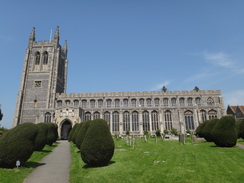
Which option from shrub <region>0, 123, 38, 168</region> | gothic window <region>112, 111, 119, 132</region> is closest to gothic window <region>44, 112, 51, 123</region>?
gothic window <region>112, 111, 119, 132</region>

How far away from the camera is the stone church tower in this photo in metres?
46.4

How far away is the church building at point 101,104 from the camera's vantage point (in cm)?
4384

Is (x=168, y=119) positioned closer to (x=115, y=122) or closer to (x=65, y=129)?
(x=115, y=122)

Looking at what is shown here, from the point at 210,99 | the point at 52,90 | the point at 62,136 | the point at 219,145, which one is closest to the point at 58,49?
the point at 52,90

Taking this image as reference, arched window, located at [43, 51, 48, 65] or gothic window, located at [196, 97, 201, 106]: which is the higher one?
arched window, located at [43, 51, 48, 65]

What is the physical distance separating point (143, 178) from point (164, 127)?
3749cm

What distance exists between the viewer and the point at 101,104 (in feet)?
161

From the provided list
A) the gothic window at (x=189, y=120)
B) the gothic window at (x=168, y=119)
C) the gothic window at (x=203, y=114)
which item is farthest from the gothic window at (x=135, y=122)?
the gothic window at (x=203, y=114)

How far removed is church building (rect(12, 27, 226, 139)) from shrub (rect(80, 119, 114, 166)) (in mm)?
30006

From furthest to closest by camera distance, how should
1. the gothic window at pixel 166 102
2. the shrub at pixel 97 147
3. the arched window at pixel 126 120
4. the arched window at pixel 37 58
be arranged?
the arched window at pixel 37 58 < the gothic window at pixel 166 102 < the arched window at pixel 126 120 < the shrub at pixel 97 147

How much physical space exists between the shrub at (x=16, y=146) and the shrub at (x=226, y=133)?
15.9m

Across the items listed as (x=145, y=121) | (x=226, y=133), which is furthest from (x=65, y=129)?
(x=226, y=133)

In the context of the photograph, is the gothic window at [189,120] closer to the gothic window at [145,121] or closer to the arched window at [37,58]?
the gothic window at [145,121]

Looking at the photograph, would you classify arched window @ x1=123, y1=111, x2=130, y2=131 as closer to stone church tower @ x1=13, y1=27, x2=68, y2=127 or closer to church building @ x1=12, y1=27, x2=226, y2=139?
church building @ x1=12, y1=27, x2=226, y2=139
